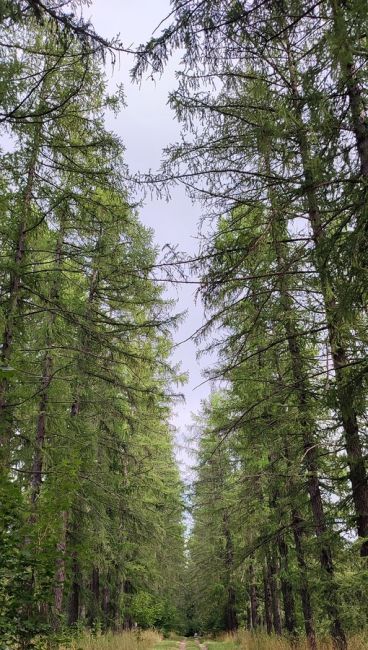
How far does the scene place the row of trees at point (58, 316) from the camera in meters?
4.00

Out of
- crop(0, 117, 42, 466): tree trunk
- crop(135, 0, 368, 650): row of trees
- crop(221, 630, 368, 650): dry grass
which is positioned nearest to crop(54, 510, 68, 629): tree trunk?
crop(0, 117, 42, 466): tree trunk

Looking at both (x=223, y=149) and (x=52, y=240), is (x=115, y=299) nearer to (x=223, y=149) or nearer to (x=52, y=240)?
(x=52, y=240)

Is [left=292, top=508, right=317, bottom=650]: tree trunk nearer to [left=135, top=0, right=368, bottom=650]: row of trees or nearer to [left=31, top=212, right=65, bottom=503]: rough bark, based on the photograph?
[left=135, top=0, right=368, bottom=650]: row of trees

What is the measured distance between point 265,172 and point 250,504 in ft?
23.0

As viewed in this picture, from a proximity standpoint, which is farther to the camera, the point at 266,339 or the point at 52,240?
the point at 52,240

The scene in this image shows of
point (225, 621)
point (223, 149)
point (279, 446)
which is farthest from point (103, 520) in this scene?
point (225, 621)

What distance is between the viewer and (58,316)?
909 cm

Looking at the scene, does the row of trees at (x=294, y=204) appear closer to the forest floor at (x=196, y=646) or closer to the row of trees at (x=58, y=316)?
the row of trees at (x=58, y=316)

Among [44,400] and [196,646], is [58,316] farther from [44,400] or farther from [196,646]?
[196,646]

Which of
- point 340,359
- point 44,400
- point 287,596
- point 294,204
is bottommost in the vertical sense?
point 287,596

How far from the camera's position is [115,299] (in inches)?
417

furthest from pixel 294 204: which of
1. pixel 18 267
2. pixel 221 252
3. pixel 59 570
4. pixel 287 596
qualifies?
pixel 287 596

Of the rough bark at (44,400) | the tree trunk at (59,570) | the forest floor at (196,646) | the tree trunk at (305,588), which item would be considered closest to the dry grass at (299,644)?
the tree trunk at (305,588)

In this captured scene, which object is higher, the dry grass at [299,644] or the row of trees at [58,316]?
the row of trees at [58,316]
